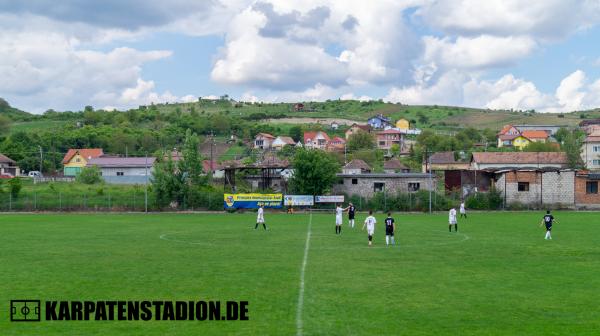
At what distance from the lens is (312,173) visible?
68812 mm

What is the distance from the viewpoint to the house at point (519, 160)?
345ft

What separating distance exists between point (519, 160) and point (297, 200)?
54.3 m

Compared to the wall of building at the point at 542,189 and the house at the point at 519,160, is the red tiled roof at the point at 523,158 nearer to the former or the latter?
the house at the point at 519,160

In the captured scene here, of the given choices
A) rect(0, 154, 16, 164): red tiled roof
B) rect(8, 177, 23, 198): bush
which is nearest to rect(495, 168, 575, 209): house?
rect(8, 177, 23, 198): bush

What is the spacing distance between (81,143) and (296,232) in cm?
11939

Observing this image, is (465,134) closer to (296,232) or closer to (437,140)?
(437,140)

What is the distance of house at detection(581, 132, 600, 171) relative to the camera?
119 m

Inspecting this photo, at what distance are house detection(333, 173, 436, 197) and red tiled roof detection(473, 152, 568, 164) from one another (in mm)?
38257

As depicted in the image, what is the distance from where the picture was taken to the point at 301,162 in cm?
6938

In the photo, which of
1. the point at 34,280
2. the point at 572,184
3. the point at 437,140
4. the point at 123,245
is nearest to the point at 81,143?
the point at 437,140

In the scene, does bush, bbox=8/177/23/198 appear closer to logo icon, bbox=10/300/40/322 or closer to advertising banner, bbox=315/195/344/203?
advertising banner, bbox=315/195/344/203

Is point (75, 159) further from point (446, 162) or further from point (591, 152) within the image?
point (591, 152)

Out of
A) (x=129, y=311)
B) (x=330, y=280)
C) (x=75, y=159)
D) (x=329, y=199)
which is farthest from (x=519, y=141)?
(x=129, y=311)

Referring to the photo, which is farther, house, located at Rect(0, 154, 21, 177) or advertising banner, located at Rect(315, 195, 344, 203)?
house, located at Rect(0, 154, 21, 177)
